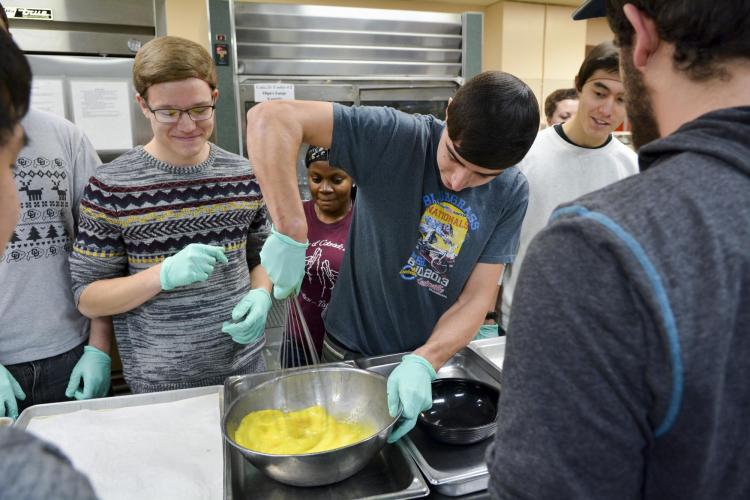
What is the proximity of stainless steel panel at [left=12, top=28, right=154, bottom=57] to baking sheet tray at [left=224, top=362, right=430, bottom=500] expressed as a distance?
2.57 metres

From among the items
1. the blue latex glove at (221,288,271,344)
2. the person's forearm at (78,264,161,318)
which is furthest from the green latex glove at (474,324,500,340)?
the person's forearm at (78,264,161,318)

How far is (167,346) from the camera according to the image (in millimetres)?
1386

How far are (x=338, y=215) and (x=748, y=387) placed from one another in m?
1.65

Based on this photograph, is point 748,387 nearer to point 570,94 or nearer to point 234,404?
point 234,404

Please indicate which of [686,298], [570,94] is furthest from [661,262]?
[570,94]

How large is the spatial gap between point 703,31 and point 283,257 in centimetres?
86

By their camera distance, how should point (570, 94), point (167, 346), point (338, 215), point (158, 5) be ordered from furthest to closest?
point (570, 94) < point (158, 5) < point (338, 215) < point (167, 346)

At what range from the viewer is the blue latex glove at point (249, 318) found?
1354mm

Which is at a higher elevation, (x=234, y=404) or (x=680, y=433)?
(x=680, y=433)

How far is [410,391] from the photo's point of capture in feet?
3.35

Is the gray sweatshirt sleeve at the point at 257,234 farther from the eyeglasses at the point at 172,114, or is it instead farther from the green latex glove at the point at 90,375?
the green latex glove at the point at 90,375

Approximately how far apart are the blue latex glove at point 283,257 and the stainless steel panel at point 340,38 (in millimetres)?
2347

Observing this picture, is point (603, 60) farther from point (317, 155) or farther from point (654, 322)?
point (654, 322)

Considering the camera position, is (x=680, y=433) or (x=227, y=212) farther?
(x=227, y=212)
